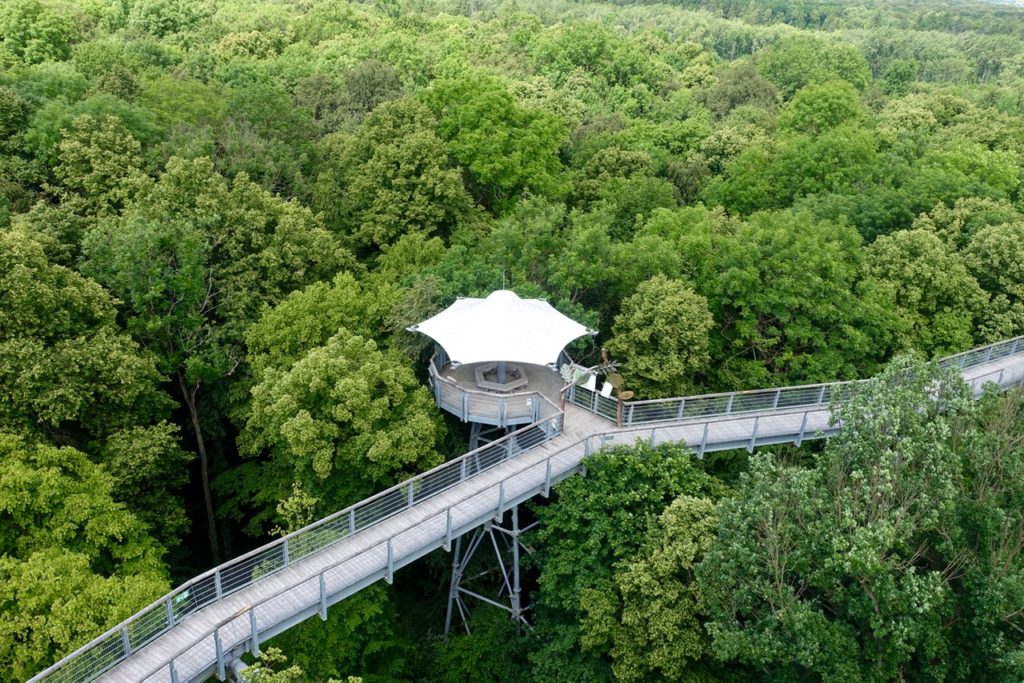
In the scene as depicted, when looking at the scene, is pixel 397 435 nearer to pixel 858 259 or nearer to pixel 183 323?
pixel 183 323

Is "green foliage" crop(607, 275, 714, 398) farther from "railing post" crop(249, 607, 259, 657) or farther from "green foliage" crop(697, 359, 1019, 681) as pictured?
"railing post" crop(249, 607, 259, 657)

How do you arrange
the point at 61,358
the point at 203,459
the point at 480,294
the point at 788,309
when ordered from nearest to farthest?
1. the point at 61,358
2. the point at 480,294
3. the point at 203,459
4. the point at 788,309

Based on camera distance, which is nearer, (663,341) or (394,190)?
(663,341)

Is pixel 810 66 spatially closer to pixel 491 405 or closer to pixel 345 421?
pixel 491 405

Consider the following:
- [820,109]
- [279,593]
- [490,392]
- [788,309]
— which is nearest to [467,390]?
[490,392]

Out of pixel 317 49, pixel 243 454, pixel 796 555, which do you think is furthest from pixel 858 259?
pixel 317 49
